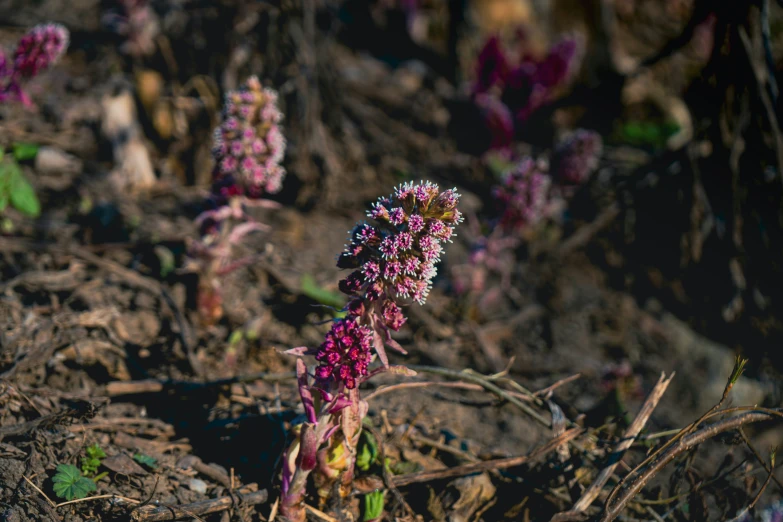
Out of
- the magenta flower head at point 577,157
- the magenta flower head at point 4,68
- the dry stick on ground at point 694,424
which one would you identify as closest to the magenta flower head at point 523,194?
the magenta flower head at point 577,157

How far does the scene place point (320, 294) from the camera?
345cm

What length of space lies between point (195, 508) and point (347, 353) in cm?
73

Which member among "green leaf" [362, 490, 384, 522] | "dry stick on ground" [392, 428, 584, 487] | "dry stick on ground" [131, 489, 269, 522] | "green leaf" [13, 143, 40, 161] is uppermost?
"green leaf" [13, 143, 40, 161]

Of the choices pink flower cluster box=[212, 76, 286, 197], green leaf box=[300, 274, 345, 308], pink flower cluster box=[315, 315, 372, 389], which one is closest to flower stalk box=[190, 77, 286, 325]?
pink flower cluster box=[212, 76, 286, 197]

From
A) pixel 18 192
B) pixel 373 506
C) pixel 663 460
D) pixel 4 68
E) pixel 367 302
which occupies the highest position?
pixel 4 68

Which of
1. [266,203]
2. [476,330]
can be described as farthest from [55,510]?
[476,330]

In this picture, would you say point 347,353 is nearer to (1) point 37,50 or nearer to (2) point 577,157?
(1) point 37,50

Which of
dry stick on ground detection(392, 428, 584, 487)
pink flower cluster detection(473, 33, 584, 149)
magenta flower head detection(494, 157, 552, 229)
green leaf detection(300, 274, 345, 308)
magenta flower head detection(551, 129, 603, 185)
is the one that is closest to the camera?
dry stick on ground detection(392, 428, 584, 487)

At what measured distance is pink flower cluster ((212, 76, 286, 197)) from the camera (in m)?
2.73

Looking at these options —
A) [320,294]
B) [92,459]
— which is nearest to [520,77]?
[320,294]

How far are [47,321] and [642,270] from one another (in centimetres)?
385

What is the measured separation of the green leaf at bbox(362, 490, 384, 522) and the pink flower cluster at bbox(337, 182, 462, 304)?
30.4 inches

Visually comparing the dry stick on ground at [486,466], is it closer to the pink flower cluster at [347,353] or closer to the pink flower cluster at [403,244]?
the pink flower cluster at [347,353]

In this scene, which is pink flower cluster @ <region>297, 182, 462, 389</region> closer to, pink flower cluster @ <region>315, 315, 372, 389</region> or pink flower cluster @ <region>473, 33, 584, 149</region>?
pink flower cluster @ <region>315, 315, 372, 389</region>
